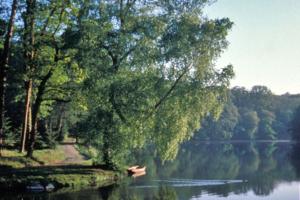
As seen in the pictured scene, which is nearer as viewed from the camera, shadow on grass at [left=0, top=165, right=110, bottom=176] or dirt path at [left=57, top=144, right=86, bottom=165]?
shadow on grass at [left=0, top=165, right=110, bottom=176]

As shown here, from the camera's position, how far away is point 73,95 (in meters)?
46.6

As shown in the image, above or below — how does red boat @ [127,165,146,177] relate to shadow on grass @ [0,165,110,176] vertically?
below

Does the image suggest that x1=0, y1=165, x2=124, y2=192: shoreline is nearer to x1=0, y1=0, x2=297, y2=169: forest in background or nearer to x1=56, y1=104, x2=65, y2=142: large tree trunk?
x1=0, y1=0, x2=297, y2=169: forest in background

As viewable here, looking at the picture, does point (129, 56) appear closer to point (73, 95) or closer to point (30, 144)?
point (73, 95)

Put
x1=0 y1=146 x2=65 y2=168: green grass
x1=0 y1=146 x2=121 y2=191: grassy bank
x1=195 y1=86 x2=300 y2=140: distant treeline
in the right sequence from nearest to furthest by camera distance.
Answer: x1=0 y1=146 x2=121 y2=191: grassy bank → x1=0 y1=146 x2=65 y2=168: green grass → x1=195 y1=86 x2=300 y2=140: distant treeline

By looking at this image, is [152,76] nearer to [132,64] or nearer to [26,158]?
[132,64]

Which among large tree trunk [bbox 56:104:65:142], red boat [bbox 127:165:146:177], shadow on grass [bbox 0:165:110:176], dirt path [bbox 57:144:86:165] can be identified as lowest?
red boat [bbox 127:165:146:177]

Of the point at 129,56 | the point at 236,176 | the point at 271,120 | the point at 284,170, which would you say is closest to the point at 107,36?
the point at 129,56

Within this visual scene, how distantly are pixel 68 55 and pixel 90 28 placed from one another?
4711 mm

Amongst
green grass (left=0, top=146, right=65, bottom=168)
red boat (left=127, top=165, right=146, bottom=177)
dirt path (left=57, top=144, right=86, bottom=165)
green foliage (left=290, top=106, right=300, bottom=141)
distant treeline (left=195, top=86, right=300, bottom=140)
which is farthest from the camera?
distant treeline (left=195, top=86, right=300, bottom=140)

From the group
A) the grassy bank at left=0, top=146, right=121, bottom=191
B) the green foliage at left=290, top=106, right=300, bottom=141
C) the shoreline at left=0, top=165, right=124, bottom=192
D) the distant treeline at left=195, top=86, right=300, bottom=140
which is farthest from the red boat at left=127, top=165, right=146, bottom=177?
the distant treeline at left=195, top=86, right=300, bottom=140

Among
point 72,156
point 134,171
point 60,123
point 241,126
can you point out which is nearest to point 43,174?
point 134,171

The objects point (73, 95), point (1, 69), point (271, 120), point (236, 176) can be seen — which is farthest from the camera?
point (271, 120)

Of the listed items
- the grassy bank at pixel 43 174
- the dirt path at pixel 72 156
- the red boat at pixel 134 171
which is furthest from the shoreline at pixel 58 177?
the dirt path at pixel 72 156
